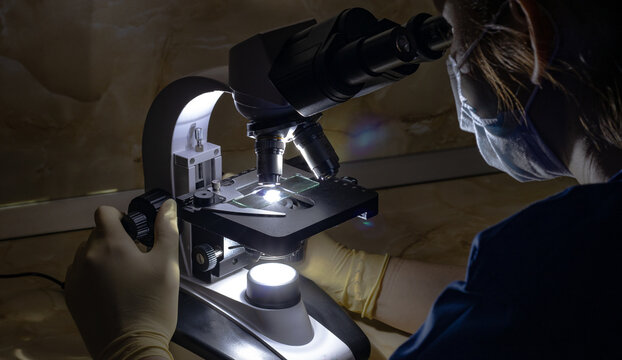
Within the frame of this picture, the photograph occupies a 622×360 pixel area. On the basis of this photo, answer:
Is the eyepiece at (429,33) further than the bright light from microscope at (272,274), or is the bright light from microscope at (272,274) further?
the bright light from microscope at (272,274)

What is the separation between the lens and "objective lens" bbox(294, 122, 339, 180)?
3.01 ft

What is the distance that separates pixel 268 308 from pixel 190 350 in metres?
0.15

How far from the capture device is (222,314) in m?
1.06

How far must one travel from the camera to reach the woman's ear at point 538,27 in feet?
1.99

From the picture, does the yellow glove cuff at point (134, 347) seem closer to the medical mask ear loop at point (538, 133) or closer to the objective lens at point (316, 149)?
the objective lens at point (316, 149)

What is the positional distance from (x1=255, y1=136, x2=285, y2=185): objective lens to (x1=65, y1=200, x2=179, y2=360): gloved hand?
186 mm

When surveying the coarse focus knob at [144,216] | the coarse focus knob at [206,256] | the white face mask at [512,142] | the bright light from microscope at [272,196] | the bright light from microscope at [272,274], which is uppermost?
the white face mask at [512,142]

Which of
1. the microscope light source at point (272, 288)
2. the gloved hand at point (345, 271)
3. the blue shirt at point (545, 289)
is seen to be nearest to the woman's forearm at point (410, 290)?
the gloved hand at point (345, 271)

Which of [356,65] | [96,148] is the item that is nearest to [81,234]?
[96,148]

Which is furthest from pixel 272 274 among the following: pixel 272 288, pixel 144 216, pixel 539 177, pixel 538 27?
pixel 538 27

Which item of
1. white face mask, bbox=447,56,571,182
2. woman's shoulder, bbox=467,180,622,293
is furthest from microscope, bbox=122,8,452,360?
woman's shoulder, bbox=467,180,622,293

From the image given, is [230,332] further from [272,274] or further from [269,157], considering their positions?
[269,157]

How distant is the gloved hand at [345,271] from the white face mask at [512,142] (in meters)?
0.48

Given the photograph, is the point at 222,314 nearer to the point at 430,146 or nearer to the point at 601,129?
the point at 601,129
